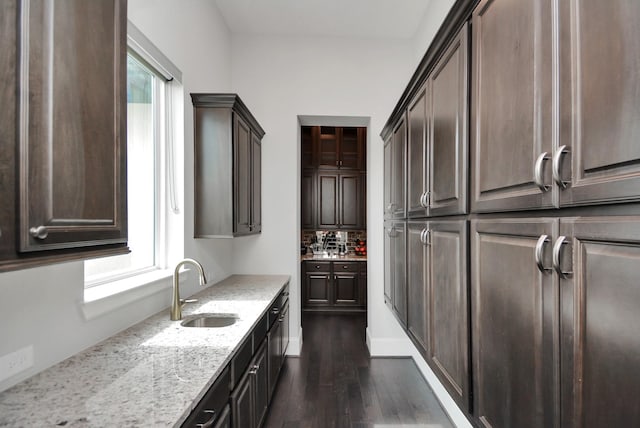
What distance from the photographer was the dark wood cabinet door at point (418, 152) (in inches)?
73.6

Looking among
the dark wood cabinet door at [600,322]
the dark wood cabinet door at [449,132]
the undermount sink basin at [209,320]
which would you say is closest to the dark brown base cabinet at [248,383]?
the undermount sink basin at [209,320]

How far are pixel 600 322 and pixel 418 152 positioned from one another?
4.94ft

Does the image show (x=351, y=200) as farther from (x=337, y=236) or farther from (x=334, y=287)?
(x=334, y=287)

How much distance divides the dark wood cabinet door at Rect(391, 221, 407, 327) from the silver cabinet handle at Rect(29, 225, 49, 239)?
2.06 meters

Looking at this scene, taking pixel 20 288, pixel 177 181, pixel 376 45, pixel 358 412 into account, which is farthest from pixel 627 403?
pixel 376 45

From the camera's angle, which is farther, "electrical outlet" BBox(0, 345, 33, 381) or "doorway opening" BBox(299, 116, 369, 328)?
"doorway opening" BBox(299, 116, 369, 328)

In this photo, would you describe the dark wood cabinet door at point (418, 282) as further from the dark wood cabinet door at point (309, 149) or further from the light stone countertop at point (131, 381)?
the dark wood cabinet door at point (309, 149)

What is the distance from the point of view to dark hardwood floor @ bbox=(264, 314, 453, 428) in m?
2.51

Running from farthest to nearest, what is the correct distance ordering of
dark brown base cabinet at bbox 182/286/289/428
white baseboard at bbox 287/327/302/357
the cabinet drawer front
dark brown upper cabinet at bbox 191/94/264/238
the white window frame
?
the cabinet drawer front, white baseboard at bbox 287/327/302/357, dark brown upper cabinet at bbox 191/94/264/238, the white window frame, dark brown base cabinet at bbox 182/286/289/428

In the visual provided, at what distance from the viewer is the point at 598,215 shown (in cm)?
69

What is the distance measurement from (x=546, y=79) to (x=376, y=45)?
3326mm

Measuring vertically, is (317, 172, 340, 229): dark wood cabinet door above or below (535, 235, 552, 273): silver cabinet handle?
above

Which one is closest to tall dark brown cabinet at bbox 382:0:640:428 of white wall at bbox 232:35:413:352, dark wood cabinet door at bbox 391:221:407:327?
dark wood cabinet door at bbox 391:221:407:327

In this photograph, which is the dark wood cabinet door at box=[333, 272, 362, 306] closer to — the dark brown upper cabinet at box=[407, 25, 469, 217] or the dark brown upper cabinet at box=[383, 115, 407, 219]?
the dark brown upper cabinet at box=[383, 115, 407, 219]
